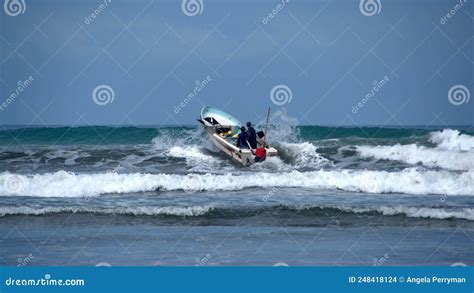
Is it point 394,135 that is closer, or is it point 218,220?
point 218,220

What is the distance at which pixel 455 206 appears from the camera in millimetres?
15875

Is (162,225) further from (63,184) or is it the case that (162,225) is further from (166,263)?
(63,184)

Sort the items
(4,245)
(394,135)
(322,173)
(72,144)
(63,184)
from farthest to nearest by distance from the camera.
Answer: (394,135) < (72,144) < (322,173) < (63,184) < (4,245)

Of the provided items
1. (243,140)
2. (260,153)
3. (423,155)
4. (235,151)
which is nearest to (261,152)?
(260,153)

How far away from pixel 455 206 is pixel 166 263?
808 centimetres

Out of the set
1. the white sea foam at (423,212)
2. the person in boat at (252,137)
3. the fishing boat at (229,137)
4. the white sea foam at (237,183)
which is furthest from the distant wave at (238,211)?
the person in boat at (252,137)

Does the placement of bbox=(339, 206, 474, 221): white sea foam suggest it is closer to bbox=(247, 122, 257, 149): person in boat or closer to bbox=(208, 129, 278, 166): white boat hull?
bbox=(208, 129, 278, 166): white boat hull

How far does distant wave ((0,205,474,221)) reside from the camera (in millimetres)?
14617

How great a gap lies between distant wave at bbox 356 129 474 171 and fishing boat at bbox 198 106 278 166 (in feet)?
17.0

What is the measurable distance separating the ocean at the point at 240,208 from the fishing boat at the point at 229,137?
503 mm

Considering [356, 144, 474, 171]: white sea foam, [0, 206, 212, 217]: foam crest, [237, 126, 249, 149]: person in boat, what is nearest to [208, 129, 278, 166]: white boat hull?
[237, 126, 249, 149]: person in boat

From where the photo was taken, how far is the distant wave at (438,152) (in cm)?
2375

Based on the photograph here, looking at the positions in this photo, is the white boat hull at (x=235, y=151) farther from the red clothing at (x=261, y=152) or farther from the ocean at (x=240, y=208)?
the ocean at (x=240, y=208)

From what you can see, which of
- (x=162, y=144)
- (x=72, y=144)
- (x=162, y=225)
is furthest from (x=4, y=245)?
(x=72, y=144)
